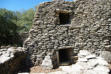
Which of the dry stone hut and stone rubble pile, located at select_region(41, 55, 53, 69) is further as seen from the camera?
the dry stone hut

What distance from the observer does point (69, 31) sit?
543 cm

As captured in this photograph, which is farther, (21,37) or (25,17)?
(25,17)

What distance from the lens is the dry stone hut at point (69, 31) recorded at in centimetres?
521

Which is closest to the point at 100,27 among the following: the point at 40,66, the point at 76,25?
the point at 76,25

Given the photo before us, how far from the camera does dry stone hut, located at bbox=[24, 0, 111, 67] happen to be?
521 centimetres

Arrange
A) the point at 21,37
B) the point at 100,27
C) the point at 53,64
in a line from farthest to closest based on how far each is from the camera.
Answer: the point at 21,37
the point at 100,27
the point at 53,64

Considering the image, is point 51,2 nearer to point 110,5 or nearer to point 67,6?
point 67,6

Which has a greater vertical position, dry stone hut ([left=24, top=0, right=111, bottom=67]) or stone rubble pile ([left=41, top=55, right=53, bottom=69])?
dry stone hut ([left=24, top=0, right=111, bottom=67])

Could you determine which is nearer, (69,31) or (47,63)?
(47,63)

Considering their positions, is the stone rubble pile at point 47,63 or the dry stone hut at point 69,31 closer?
the stone rubble pile at point 47,63

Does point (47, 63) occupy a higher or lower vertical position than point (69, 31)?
lower

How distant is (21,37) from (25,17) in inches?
218

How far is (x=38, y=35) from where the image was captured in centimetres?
525

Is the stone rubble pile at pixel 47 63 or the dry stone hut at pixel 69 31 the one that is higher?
the dry stone hut at pixel 69 31
